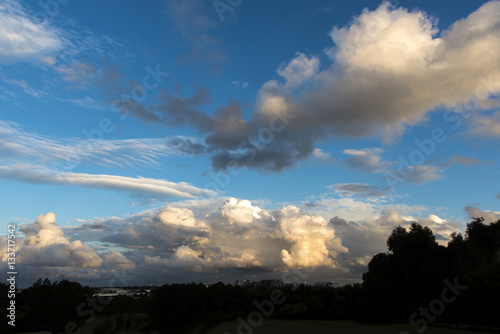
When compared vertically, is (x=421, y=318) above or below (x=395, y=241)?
below

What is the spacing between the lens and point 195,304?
7744 cm

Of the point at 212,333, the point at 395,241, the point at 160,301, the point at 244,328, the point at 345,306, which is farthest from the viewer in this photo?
the point at 345,306

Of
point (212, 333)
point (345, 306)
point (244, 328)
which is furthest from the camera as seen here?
point (345, 306)

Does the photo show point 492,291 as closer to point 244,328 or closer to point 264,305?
point 244,328

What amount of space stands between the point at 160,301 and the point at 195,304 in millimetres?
19660

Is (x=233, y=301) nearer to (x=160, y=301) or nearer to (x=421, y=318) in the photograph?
(x=160, y=301)

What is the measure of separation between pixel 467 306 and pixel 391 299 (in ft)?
35.8

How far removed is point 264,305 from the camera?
3162 inches

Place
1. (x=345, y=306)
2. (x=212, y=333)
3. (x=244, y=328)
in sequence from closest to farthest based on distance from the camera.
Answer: (x=212, y=333)
(x=244, y=328)
(x=345, y=306)

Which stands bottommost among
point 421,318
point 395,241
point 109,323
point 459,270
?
point 421,318

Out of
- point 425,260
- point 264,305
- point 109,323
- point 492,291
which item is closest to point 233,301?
point 264,305

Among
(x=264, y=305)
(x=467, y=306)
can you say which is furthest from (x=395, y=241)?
(x=264, y=305)

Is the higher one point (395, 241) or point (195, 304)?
point (395, 241)

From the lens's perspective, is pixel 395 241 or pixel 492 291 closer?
pixel 492 291
